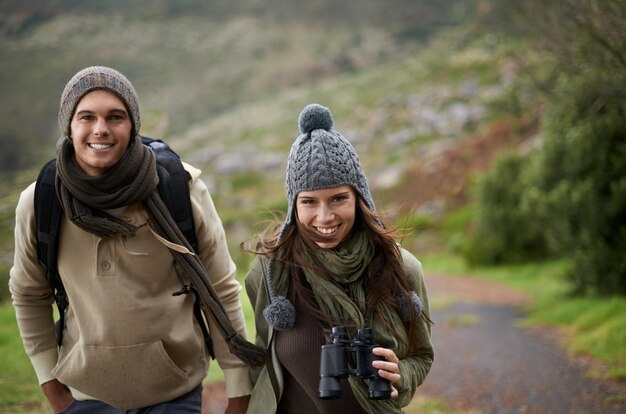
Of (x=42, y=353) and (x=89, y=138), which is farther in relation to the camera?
(x=42, y=353)

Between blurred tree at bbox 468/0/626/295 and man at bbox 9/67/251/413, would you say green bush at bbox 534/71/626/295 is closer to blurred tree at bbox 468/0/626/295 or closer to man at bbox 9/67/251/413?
blurred tree at bbox 468/0/626/295

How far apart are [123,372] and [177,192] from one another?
0.83 meters

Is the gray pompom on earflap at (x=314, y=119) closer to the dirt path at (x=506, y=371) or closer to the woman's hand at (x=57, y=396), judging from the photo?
the woman's hand at (x=57, y=396)

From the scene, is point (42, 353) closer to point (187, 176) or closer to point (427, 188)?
point (187, 176)

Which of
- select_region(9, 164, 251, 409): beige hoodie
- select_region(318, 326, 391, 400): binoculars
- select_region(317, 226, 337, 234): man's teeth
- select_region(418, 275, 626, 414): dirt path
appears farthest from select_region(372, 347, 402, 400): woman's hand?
select_region(418, 275, 626, 414): dirt path

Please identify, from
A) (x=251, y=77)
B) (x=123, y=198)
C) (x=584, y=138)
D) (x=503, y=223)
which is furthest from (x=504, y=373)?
(x=251, y=77)

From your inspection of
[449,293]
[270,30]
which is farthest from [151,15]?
[449,293]

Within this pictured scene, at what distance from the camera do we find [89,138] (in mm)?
2844

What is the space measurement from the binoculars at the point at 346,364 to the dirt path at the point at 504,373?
13.4 feet

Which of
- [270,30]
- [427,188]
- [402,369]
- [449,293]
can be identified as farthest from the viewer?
[270,30]

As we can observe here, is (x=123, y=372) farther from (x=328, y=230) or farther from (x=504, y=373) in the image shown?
(x=504, y=373)

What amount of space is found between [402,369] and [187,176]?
1.30 metres

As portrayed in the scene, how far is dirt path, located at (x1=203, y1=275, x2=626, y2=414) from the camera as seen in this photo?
6.99 metres

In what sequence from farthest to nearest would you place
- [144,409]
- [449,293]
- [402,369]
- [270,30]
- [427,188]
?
[270,30] → [427,188] → [449,293] → [144,409] → [402,369]
